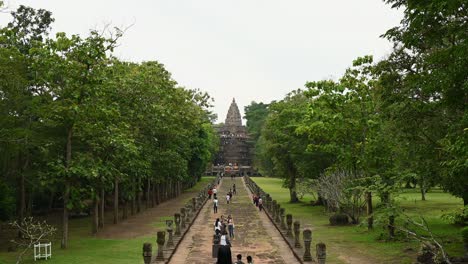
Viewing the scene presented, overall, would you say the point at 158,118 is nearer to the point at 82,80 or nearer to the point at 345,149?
the point at 82,80

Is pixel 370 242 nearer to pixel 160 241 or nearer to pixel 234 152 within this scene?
pixel 160 241

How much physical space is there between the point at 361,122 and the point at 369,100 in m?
1.36

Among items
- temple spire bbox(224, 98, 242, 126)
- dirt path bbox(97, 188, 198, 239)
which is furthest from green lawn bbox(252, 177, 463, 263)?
temple spire bbox(224, 98, 242, 126)

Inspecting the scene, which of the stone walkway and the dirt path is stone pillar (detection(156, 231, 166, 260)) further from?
the dirt path

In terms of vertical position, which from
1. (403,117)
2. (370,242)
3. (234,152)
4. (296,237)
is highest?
(234,152)

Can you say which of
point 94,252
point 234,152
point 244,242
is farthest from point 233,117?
point 94,252

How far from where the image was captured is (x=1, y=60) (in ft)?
65.7

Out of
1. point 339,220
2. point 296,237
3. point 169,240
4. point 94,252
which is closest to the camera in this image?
point 94,252

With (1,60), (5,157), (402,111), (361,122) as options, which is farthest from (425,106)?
(5,157)

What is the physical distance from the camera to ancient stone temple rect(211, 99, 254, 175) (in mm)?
114113

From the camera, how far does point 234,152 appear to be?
382ft

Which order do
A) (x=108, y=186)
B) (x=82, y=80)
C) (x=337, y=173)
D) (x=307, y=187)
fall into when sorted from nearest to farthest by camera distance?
(x=82, y=80) < (x=108, y=186) < (x=337, y=173) < (x=307, y=187)

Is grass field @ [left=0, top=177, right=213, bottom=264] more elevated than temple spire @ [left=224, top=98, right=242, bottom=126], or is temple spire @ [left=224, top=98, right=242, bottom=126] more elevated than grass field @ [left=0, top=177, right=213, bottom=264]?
temple spire @ [left=224, top=98, right=242, bottom=126]

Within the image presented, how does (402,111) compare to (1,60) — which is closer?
(402,111)
